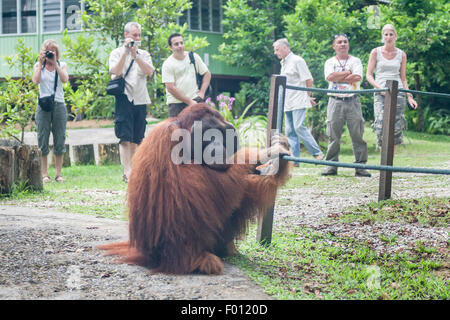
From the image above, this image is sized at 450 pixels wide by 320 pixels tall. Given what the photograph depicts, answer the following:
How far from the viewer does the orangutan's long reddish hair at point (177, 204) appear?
334cm

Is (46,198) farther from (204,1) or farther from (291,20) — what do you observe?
(204,1)

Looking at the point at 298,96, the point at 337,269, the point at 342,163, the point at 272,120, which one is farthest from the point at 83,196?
the point at 342,163

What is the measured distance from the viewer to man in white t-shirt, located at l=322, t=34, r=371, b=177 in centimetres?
770

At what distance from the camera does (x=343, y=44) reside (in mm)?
7828

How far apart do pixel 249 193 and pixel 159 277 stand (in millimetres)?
805

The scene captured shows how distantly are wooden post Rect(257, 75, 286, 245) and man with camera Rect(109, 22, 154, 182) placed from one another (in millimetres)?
3283

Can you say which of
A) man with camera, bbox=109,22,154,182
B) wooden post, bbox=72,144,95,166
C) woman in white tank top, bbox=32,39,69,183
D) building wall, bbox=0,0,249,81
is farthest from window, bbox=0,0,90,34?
man with camera, bbox=109,22,154,182

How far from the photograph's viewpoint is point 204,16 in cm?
1903

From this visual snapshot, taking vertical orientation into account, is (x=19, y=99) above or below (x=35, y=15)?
below

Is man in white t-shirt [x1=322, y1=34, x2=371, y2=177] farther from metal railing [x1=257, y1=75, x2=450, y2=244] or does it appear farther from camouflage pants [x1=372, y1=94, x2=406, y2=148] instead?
metal railing [x1=257, y1=75, x2=450, y2=244]

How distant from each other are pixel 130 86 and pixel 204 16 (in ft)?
40.5

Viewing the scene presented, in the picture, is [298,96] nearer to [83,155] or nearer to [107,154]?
[107,154]

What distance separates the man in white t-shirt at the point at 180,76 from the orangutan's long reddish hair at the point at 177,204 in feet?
11.7

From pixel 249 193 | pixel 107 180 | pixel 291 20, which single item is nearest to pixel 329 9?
pixel 291 20
